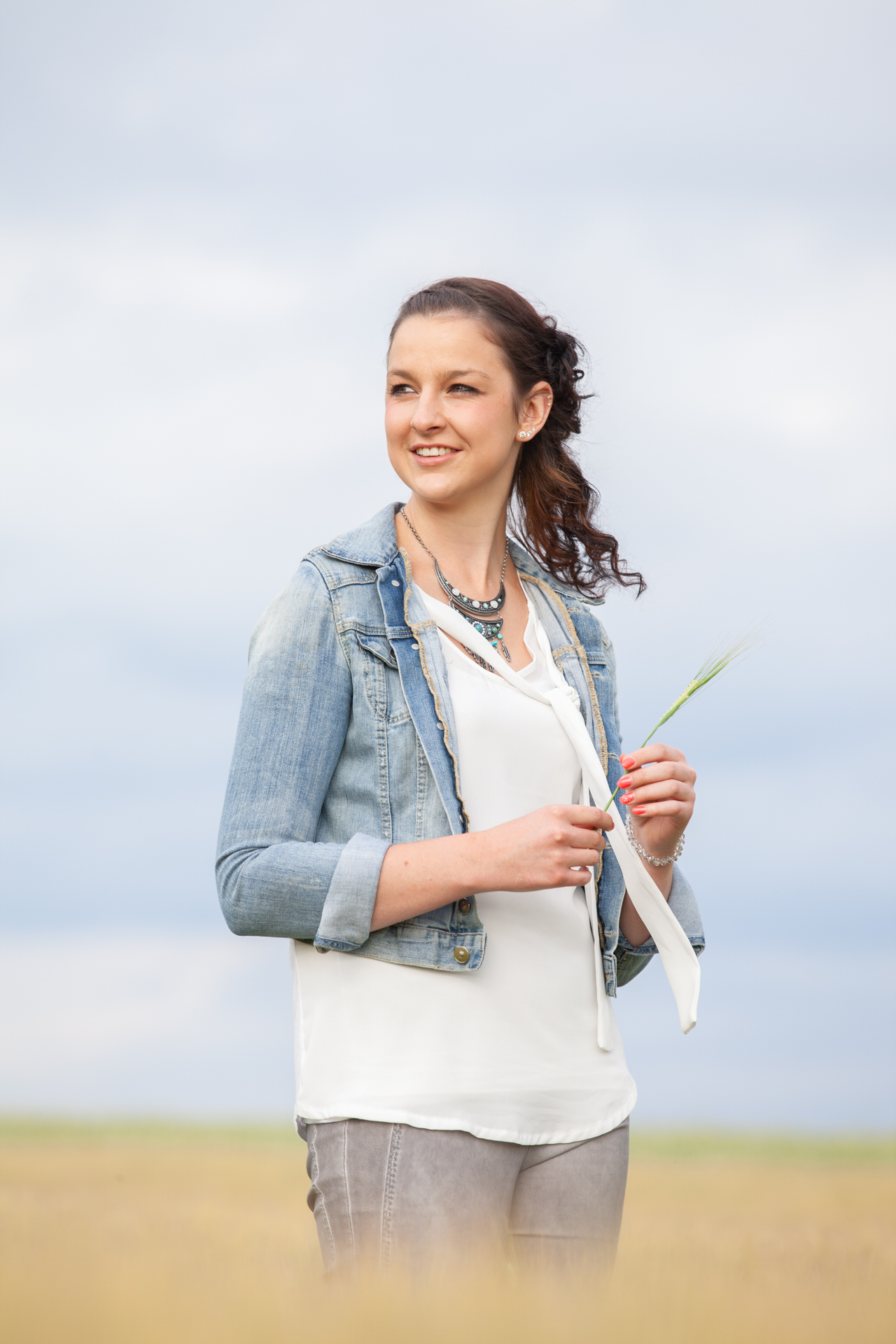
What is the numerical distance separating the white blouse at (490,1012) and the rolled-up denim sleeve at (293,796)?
5.2 inches

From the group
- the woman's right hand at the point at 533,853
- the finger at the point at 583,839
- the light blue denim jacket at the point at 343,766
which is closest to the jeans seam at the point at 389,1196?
the light blue denim jacket at the point at 343,766

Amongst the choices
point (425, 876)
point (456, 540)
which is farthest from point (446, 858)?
point (456, 540)

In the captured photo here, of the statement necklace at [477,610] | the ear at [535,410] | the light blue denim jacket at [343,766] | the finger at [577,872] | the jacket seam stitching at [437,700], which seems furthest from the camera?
the ear at [535,410]

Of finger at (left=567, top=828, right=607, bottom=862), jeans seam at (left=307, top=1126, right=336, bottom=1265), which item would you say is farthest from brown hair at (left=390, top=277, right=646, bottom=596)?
jeans seam at (left=307, top=1126, right=336, bottom=1265)

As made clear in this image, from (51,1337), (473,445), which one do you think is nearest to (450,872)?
(473,445)

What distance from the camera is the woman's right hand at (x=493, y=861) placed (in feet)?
6.27

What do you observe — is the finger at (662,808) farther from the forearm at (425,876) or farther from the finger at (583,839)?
the forearm at (425,876)

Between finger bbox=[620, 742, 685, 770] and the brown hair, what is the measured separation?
753 millimetres

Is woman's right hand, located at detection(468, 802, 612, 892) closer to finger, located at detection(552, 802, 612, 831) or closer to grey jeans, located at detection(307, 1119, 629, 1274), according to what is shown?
finger, located at detection(552, 802, 612, 831)

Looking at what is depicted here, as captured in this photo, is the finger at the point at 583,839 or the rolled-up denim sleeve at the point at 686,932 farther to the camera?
the rolled-up denim sleeve at the point at 686,932

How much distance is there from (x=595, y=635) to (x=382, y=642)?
0.73 m

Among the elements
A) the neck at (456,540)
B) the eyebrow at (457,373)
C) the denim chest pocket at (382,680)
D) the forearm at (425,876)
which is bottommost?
the forearm at (425,876)

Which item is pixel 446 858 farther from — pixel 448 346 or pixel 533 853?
pixel 448 346

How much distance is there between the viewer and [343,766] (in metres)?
2.19
